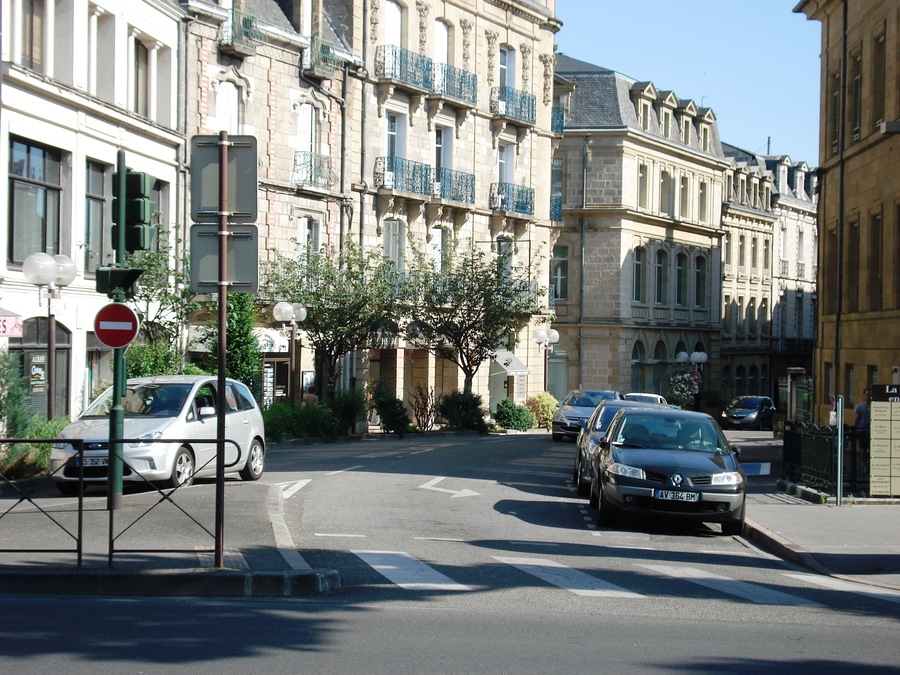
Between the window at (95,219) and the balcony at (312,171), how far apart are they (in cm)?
1062

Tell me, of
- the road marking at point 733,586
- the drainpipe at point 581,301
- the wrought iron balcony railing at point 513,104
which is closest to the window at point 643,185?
the drainpipe at point 581,301

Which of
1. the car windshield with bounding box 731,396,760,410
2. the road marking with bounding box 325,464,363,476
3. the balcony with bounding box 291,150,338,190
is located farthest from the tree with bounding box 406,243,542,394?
the car windshield with bounding box 731,396,760,410

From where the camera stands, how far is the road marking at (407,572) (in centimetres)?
1064

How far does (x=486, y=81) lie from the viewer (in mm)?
49125

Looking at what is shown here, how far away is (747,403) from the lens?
56594 millimetres

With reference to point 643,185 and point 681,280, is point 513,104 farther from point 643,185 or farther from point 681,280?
point 681,280

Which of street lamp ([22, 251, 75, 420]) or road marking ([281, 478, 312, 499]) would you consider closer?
road marking ([281, 478, 312, 499])

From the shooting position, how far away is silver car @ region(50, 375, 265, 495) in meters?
16.7

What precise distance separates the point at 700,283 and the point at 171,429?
55000 mm

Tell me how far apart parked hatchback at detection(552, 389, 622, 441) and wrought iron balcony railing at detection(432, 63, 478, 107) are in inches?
524

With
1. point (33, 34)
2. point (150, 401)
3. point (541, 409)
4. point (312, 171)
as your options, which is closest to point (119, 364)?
point (150, 401)

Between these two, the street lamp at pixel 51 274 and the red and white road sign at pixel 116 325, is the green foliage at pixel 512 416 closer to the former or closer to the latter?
the street lamp at pixel 51 274

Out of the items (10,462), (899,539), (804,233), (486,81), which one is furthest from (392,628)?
(804,233)

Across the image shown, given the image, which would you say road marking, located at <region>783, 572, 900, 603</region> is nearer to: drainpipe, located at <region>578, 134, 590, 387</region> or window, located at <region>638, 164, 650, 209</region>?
drainpipe, located at <region>578, 134, 590, 387</region>
